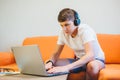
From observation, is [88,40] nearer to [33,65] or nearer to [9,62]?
[33,65]

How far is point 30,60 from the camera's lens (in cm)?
152

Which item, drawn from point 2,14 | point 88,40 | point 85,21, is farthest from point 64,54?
point 2,14

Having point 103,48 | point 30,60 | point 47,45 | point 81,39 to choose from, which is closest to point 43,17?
point 47,45

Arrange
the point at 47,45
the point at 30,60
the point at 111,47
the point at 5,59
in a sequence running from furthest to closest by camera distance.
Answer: the point at 47,45
the point at 5,59
the point at 111,47
the point at 30,60

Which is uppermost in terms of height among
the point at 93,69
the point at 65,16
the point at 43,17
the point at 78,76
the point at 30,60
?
the point at 65,16

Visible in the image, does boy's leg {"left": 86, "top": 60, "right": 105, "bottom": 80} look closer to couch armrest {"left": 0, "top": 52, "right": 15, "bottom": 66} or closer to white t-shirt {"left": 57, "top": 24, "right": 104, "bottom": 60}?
white t-shirt {"left": 57, "top": 24, "right": 104, "bottom": 60}

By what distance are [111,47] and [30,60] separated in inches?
53.8

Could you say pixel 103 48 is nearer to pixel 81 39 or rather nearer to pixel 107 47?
pixel 107 47

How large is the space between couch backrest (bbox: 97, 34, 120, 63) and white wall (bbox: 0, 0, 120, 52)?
33cm

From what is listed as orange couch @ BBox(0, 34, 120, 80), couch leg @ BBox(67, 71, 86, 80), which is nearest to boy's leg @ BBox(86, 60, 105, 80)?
couch leg @ BBox(67, 71, 86, 80)

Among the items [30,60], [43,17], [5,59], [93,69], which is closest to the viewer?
[30,60]

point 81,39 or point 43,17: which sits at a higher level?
point 43,17

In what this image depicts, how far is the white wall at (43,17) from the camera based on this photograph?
2.95 m

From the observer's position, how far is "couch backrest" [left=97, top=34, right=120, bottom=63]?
2.59 meters
